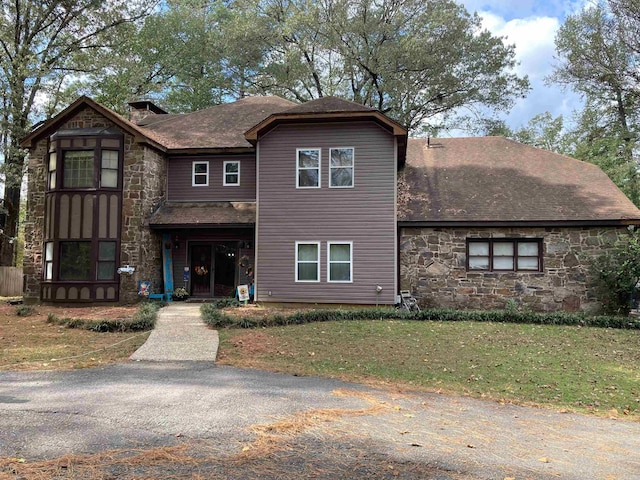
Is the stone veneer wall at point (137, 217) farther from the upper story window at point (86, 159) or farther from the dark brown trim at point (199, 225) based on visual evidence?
the dark brown trim at point (199, 225)

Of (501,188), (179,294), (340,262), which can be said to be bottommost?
(179,294)

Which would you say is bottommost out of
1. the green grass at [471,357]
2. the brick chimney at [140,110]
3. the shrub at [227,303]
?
the green grass at [471,357]

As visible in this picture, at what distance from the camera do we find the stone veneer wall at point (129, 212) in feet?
53.3

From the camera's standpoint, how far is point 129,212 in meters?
16.4

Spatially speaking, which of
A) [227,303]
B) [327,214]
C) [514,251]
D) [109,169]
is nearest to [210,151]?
[109,169]

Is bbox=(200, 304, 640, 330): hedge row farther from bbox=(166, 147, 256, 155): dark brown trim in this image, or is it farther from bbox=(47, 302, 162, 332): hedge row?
bbox=(166, 147, 256, 155): dark brown trim

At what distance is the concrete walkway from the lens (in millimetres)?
9586

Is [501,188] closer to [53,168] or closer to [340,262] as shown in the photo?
[340,262]

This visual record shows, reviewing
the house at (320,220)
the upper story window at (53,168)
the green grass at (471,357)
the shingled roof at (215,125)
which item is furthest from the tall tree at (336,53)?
the green grass at (471,357)

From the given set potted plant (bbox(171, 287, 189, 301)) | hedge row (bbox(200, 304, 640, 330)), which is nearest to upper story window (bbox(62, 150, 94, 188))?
potted plant (bbox(171, 287, 189, 301))

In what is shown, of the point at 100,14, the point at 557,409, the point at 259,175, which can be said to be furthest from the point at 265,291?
the point at 100,14

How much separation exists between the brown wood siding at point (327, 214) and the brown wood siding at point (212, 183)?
5.58ft

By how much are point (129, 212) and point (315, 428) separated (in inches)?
508

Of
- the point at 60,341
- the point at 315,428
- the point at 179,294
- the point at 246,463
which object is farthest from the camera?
the point at 179,294
